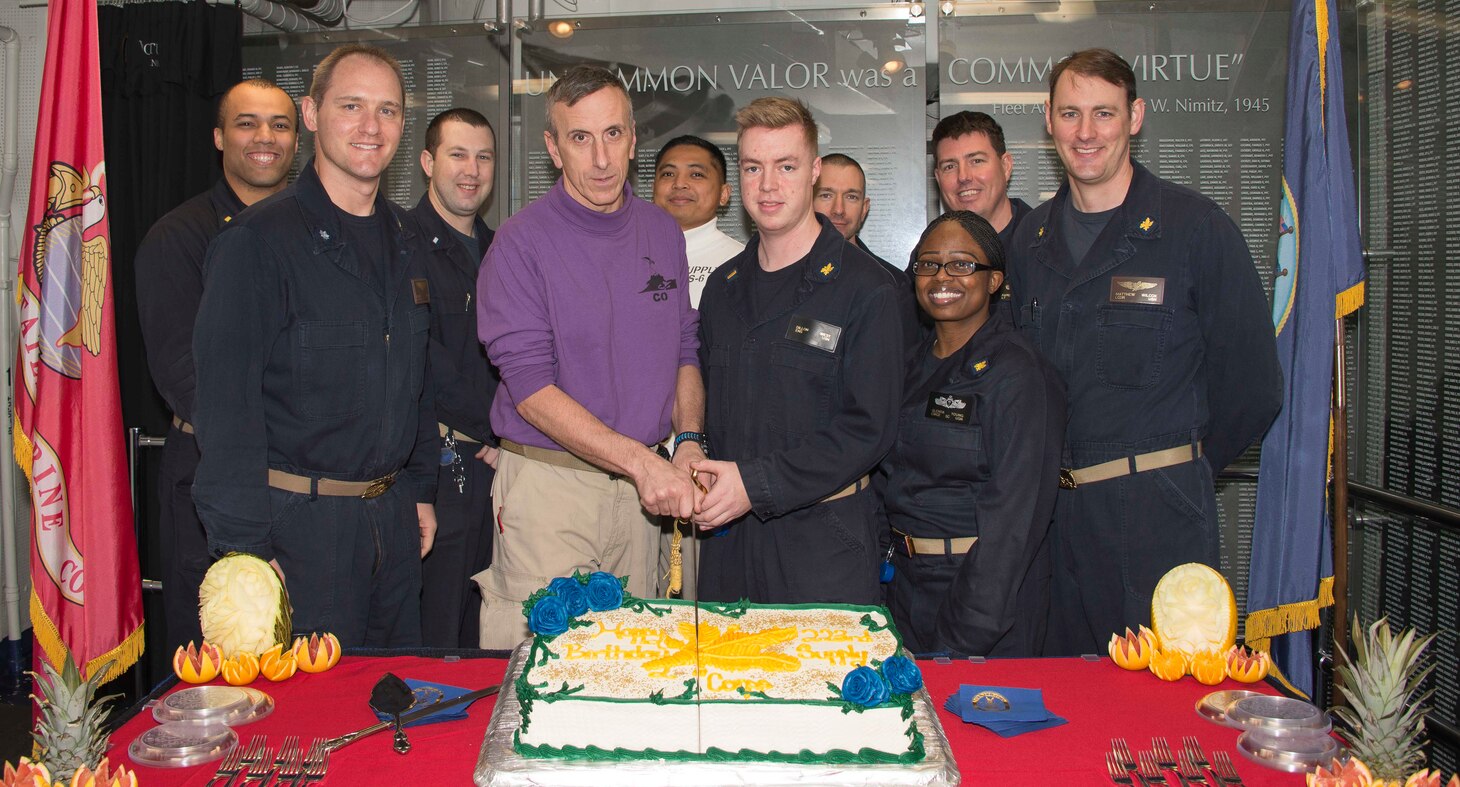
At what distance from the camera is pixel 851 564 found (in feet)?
9.09

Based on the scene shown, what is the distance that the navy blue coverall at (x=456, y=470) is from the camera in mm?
3668

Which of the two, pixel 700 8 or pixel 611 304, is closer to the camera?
pixel 611 304

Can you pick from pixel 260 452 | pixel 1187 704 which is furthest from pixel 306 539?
pixel 1187 704

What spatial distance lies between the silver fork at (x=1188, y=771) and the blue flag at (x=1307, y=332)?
6.27 feet

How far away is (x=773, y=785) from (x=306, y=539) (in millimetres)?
1588

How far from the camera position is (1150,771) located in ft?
5.36

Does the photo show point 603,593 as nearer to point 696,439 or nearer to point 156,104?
point 696,439

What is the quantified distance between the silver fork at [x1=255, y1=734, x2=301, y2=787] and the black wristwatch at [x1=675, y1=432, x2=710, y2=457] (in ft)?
4.67

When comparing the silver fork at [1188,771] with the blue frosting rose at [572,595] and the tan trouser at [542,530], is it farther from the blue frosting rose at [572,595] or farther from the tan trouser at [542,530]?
the tan trouser at [542,530]

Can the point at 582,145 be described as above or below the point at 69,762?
above

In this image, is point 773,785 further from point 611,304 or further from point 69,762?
point 611,304

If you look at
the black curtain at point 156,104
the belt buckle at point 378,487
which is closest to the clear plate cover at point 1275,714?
the belt buckle at point 378,487

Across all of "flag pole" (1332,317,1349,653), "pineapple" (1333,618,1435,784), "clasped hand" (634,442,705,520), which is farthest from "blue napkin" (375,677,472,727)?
"flag pole" (1332,317,1349,653)

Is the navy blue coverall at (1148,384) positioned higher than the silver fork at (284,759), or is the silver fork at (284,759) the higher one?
the navy blue coverall at (1148,384)
